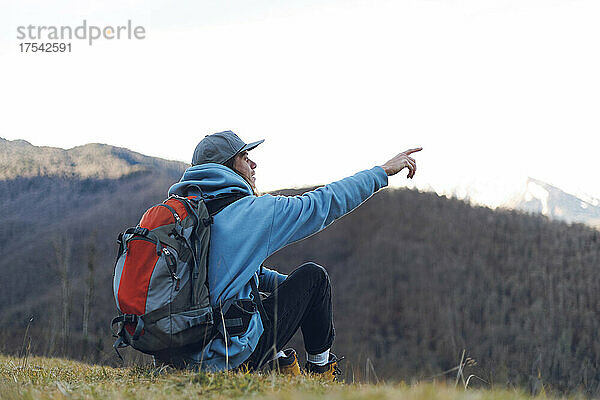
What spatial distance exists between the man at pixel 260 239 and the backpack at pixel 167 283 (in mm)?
117

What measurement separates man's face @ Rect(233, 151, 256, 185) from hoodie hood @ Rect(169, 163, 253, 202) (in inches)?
Result: 9.7

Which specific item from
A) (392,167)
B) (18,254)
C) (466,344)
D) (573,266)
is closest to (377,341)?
(466,344)

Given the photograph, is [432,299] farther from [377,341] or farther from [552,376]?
[552,376]

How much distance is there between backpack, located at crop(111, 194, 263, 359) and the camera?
10.1ft

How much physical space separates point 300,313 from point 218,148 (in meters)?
1.31

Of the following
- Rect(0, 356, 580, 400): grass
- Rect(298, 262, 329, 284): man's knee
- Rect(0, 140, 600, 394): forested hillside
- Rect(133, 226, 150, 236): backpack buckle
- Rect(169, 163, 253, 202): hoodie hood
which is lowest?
Rect(0, 140, 600, 394): forested hillside

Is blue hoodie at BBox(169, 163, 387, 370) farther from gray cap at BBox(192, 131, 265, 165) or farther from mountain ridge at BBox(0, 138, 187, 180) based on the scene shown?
mountain ridge at BBox(0, 138, 187, 180)

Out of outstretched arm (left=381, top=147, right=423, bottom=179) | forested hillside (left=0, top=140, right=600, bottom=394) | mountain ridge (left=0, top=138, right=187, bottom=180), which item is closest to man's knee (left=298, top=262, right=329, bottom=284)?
outstretched arm (left=381, top=147, right=423, bottom=179)

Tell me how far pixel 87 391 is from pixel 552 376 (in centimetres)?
1536

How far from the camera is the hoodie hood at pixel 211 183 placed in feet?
11.2

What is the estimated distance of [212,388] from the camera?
2568mm

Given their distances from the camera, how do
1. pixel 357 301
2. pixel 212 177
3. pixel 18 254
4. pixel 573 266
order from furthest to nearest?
pixel 18 254 → pixel 357 301 → pixel 573 266 → pixel 212 177

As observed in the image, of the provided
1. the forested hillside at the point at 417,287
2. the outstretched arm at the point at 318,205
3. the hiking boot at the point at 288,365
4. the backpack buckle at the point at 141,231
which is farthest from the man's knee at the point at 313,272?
the forested hillside at the point at 417,287

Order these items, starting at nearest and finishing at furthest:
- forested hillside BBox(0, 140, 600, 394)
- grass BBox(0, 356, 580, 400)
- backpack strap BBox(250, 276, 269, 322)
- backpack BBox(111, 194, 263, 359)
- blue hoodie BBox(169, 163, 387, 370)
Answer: grass BBox(0, 356, 580, 400) < backpack BBox(111, 194, 263, 359) < blue hoodie BBox(169, 163, 387, 370) < backpack strap BBox(250, 276, 269, 322) < forested hillside BBox(0, 140, 600, 394)
